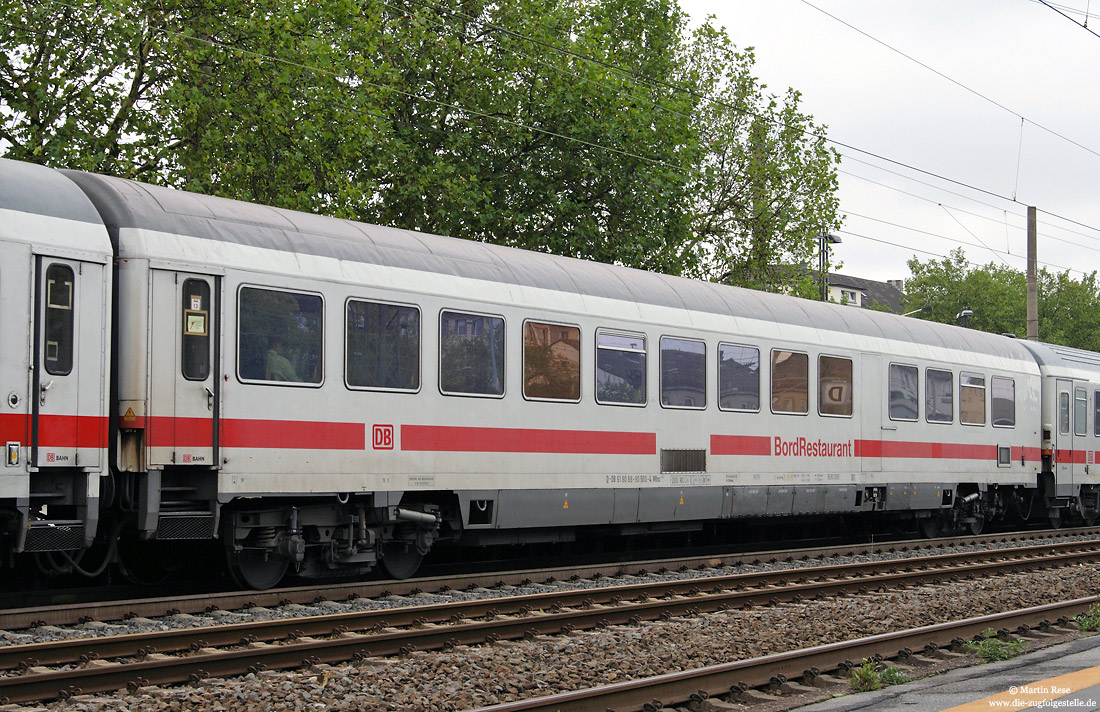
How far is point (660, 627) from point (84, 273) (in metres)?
5.75

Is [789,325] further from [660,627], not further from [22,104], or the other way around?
[22,104]

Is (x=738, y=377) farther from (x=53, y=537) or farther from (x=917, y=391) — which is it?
(x=53, y=537)

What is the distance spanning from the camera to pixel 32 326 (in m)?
9.42

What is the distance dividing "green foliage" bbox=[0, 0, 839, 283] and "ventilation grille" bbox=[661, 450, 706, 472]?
927cm

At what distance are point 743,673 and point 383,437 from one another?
5035mm

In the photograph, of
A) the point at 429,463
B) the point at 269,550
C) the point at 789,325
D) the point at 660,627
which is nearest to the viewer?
the point at 660,627

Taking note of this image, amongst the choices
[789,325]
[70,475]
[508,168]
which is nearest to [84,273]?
[70,475]

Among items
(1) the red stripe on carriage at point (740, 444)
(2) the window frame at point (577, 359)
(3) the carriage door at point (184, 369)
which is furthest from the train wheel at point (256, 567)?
(1) the red stripe on carriage at point (740, 444)

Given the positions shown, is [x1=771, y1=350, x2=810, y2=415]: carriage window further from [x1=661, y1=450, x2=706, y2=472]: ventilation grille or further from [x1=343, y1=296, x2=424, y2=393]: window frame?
[x1=343, y1=296, x2=424, y2=393]: window frame

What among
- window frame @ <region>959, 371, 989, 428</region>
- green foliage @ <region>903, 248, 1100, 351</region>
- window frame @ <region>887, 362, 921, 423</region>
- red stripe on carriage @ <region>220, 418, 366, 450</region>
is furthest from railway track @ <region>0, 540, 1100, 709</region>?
green foliage @ <region>903, 248, 1100, 351</region>

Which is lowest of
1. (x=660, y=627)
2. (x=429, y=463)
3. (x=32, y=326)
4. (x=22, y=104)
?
(x=660, y=627)

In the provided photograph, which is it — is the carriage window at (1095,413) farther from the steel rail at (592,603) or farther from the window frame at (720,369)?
the window frame at (720,369)

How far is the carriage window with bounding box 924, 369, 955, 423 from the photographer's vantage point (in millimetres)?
19859

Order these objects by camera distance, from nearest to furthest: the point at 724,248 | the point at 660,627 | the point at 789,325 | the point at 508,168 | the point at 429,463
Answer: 1. the point at 660,627
2. the point at 429,463
3. the point at 789,325
4. the point at 508,168
5. the point at 724,248
